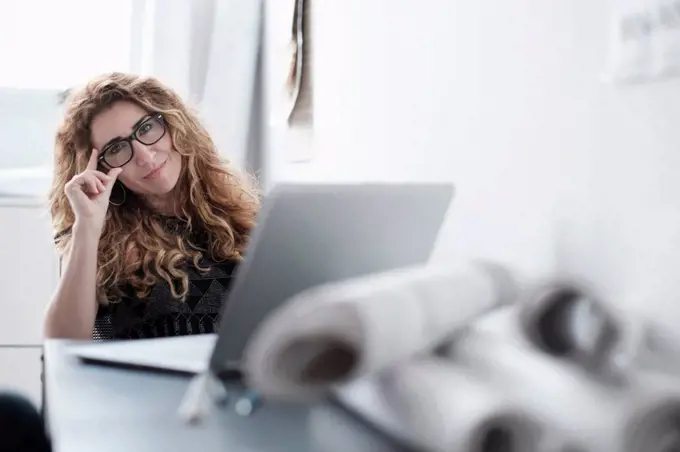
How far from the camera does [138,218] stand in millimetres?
1637

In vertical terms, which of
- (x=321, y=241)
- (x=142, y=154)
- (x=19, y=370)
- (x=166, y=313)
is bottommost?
(x=19, y=370)

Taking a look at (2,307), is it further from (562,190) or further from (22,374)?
(562,190)

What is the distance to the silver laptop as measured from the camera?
2.24ft

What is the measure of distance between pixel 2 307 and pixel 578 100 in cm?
211

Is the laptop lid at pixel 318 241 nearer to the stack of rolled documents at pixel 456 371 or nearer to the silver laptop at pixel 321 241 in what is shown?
the silver laptop at pixel 321 241

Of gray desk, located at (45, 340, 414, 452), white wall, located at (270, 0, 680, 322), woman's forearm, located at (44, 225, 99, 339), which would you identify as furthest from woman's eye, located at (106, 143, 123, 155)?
gray desk, located at (45, 340, 414, 452)

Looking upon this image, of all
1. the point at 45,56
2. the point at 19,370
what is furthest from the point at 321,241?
the point at 45,56

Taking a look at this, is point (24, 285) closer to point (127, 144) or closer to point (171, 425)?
point (127, 144)

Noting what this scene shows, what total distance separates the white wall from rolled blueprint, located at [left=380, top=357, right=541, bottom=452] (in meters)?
0.17

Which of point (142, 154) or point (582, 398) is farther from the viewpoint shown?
point (142, 154)

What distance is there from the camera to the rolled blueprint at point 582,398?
459 millimetres

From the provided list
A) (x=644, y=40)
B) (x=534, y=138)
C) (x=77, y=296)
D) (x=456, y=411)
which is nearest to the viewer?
(x=456, y=411)

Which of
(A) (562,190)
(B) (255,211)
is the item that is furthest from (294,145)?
(A) (562,190)

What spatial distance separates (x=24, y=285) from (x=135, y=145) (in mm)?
1122
